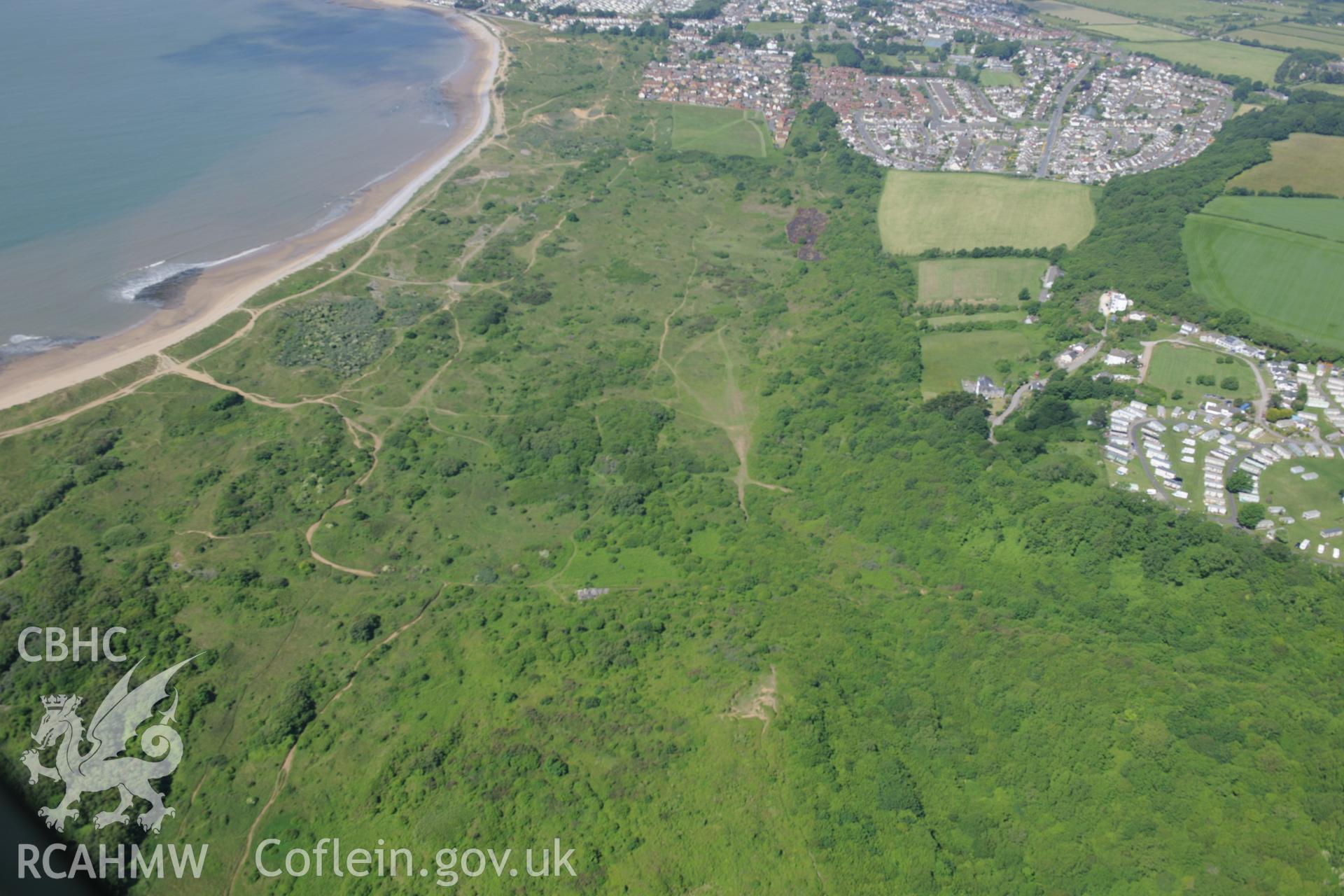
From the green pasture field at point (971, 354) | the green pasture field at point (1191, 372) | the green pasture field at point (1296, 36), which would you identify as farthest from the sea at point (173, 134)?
the green pasture field at point (1296, 36)

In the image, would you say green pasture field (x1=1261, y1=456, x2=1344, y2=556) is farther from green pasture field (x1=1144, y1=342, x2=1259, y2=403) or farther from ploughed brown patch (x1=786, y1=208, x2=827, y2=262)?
ploughed brown patch (x1=786, y1=208, x2=827, y2=262)

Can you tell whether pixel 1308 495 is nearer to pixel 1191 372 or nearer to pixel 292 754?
pixel 1191 372

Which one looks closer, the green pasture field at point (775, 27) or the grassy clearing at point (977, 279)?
the grassy clearing at point (977, 279)

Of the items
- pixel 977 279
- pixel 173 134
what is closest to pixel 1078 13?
pixel 977 279

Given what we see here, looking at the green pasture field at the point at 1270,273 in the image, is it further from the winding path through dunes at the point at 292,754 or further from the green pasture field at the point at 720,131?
the winding path through dunes at the point at 292,754

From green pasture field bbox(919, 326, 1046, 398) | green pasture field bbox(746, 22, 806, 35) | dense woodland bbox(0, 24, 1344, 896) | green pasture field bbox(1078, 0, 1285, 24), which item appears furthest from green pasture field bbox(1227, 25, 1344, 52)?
green pasture field bbox(919, 326, 1046, 398)

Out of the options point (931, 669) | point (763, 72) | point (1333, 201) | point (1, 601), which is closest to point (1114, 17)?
point (763, 72)
